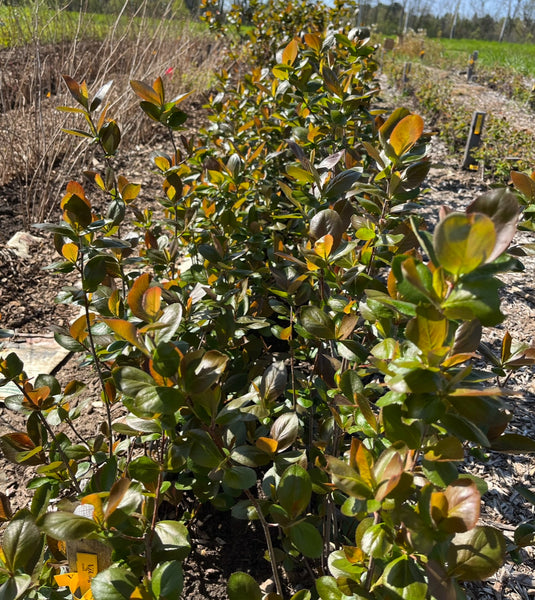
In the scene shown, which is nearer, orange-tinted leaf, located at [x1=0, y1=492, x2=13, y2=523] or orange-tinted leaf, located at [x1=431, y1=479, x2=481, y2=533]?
orange-tinted leaf, located at [x1=431, y1=479, x2=481, y2=533]

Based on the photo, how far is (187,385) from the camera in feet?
2.31

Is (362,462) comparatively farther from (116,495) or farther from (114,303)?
(114,303)

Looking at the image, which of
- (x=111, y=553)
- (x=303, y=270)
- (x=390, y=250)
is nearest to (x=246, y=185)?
(x=303, y=270)

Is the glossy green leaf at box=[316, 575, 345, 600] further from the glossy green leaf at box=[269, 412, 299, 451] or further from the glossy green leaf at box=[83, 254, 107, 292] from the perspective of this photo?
the glossy green leaf at box=[83, 254, 107, 292]

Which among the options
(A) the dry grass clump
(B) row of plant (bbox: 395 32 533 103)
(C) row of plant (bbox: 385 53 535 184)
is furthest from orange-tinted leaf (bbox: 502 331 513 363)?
(B) row of plant (bbox: 395 32 533 103)

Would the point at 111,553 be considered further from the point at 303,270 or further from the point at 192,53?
the point at 192,53

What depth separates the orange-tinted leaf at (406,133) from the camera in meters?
0.86

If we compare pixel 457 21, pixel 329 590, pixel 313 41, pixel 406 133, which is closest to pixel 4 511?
pixel 329 590

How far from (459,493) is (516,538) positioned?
55 centimetres

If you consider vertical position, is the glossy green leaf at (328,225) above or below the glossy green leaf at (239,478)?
above

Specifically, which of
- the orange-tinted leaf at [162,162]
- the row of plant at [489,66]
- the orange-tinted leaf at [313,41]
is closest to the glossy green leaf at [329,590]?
the orange-tinted leaf at [162,162]

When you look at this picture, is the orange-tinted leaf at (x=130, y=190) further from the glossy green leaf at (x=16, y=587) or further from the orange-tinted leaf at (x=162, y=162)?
the glossy green leaf at (x=16, y=587)

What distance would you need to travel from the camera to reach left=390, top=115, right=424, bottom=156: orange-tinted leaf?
0.86 m

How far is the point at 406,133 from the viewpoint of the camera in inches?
35.0
